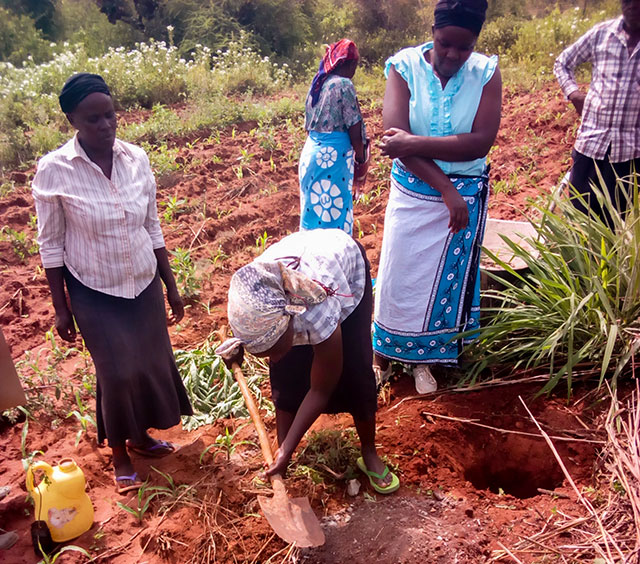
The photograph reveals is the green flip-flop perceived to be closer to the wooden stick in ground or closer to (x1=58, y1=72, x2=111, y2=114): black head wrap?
the wooden stick in ground

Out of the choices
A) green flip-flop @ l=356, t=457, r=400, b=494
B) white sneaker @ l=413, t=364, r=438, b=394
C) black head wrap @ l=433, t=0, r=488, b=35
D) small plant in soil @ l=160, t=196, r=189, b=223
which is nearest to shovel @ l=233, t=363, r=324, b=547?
green flip-flop @ l=356, t=457, r=400, b=494

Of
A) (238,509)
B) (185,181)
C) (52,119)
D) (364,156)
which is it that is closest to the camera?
(238,509)

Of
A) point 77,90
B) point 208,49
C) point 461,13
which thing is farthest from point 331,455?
point 208,49

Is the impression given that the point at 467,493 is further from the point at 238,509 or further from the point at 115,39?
the point at 115,39

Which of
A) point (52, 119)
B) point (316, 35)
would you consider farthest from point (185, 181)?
point (316, 35)

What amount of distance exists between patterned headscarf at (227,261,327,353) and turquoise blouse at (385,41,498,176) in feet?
3.79

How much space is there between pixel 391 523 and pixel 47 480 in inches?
53.5

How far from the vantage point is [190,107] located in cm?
855

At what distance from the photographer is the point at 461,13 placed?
239 cm

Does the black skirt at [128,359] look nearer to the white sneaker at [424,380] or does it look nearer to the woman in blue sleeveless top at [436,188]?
the woman in blue sleeveless top at [436,188]

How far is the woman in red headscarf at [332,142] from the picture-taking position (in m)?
3.47

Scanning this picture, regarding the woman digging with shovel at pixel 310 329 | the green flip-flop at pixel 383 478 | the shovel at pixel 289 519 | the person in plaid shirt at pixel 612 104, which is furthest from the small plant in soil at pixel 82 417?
the person in plaid shirt at pixel 612 104

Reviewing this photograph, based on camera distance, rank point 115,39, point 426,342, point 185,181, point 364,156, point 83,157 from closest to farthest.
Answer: point 83,157
point 426,342
point 364,156
point 185,181
point 115,39

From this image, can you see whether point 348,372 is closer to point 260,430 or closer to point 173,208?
point 260,430
